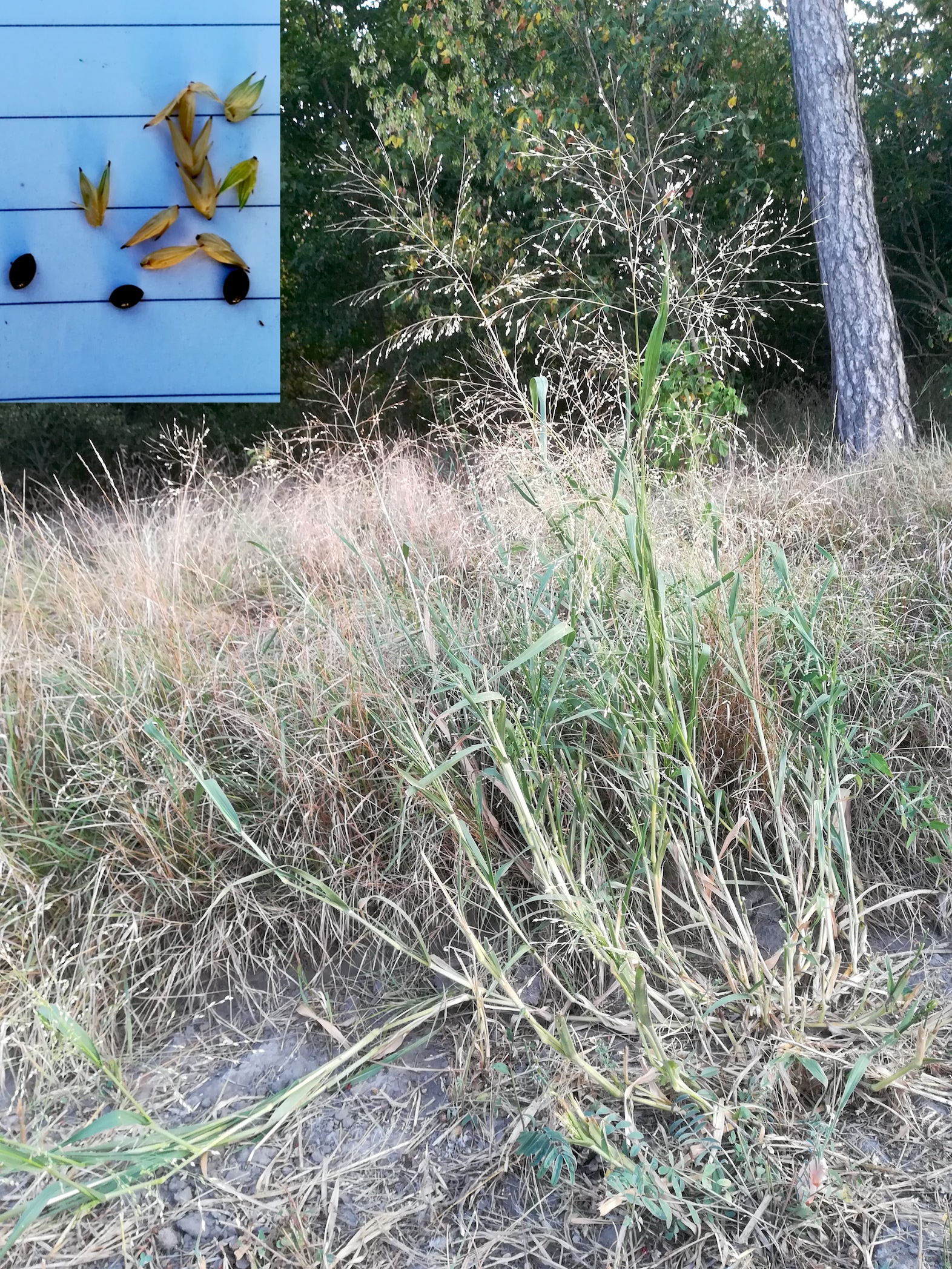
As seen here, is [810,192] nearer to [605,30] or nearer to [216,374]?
[605,30]

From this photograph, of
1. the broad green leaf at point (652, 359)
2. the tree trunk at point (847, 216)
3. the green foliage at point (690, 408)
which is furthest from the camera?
the tree trunk at point (847, 216)

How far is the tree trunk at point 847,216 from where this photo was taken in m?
3.94

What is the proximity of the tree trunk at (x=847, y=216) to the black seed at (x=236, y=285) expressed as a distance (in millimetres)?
2812

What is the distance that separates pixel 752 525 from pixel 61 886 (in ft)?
5.63

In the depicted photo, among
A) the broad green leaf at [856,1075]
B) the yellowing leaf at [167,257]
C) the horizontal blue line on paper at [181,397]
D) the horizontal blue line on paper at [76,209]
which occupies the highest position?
the horizontal blue line on paper at [76,209]

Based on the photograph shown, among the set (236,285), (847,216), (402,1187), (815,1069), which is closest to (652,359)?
(815,1069)

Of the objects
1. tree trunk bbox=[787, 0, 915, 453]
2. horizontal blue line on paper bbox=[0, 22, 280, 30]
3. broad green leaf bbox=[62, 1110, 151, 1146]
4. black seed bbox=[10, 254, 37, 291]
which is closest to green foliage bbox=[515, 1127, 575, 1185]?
broad green leaf bbox=[62, 1110, 151, 1146]

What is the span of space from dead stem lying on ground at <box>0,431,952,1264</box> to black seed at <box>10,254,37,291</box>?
78cm

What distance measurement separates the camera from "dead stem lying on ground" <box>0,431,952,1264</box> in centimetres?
113

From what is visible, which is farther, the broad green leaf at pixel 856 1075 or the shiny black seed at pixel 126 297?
the shiny black seed at pixel 126 297

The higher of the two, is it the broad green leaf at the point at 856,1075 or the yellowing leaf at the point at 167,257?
the yellowing leaf at the point at 167,257

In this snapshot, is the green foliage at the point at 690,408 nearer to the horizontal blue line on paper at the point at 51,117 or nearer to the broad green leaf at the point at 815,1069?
Answer: the horizontal blue line on paper at the point at 51,117

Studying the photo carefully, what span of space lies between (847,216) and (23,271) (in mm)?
3499

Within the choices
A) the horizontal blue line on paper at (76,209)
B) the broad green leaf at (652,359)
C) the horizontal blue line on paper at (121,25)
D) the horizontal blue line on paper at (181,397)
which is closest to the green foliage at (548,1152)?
the broad green leaf at (652,359)
